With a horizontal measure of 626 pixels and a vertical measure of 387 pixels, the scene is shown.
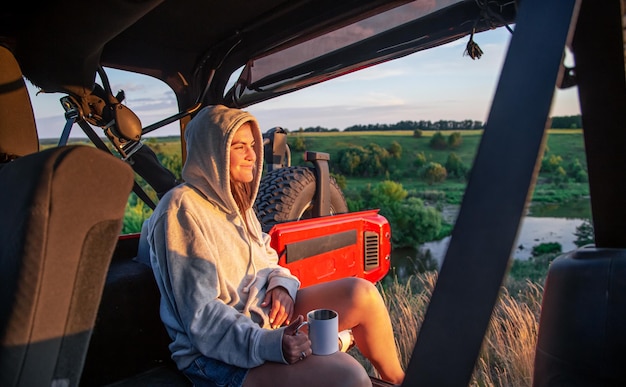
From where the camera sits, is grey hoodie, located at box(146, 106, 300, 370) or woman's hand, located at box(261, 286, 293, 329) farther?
woman's hand, located at box(261, 286, 293, 329)

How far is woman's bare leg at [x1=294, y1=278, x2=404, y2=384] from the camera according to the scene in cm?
172

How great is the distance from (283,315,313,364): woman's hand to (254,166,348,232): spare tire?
4.20 ft

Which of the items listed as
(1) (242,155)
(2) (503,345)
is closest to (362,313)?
(1) (242,155)

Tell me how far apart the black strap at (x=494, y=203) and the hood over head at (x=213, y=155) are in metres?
1.09

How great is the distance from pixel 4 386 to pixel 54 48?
4.74ft

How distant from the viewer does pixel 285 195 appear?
8.88 ft

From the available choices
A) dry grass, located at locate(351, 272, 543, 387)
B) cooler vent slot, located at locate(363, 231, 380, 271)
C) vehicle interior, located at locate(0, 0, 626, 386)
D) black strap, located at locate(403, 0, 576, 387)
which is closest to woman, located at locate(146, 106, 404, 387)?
vehicle interior, located at locate(0, 0, 626, 386)

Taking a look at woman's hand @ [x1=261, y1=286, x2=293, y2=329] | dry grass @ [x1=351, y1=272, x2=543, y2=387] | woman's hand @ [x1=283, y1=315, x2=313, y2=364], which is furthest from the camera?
dry grass @ [x1=351, y1=272, x2=543, y2=387]

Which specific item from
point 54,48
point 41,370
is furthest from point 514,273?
point 41,370

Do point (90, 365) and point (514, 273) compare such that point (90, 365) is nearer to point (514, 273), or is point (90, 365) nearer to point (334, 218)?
point (334, 218)

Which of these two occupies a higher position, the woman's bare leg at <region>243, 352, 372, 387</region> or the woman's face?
the woman's face

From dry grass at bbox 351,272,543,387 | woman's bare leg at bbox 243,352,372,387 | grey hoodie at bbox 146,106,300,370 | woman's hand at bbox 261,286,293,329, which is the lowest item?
dry grass at bbox 351,272,543,387

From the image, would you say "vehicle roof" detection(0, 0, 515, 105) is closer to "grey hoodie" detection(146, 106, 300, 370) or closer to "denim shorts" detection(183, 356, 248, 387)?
"grey hoodie" detection(146, 106, 300, 370)

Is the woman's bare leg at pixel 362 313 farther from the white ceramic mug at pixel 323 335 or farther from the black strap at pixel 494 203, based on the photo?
the black strap at pixel 494 203
